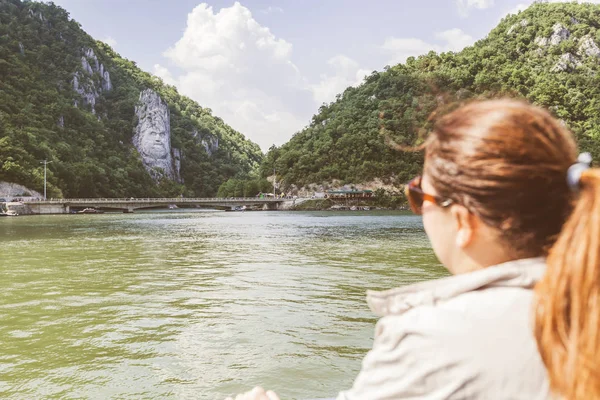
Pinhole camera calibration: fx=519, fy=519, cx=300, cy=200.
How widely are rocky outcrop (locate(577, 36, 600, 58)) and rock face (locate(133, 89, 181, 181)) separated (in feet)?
353

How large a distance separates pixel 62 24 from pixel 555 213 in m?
180

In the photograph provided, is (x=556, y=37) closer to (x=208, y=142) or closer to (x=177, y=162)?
(x=177, y=162)

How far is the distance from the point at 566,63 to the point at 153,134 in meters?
105

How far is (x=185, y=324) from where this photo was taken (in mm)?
8766

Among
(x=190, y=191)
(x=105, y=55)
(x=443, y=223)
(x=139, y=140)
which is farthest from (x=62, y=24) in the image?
(x=443, y=223)

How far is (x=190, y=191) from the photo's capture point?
14962 cm

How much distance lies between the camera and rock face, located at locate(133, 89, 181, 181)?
5679 inches

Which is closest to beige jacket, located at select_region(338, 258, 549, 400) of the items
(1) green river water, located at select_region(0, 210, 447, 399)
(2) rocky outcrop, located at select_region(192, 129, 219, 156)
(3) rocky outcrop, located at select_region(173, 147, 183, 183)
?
(1) green river water, located at select_region(0, 210, 447, 399)

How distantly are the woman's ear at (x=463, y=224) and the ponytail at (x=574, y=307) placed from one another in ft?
0.72

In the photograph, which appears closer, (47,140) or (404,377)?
(404,377)

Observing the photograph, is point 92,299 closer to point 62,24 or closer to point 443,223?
point 443,223

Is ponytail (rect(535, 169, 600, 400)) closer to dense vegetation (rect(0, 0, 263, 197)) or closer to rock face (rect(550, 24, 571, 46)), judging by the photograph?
dense vegetation (rect(0, 0, 263, 197))

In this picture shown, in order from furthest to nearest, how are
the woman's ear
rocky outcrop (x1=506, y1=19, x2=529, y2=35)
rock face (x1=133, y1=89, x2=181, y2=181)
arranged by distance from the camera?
rock face (x1=133, y1=89, x2=181, y2=181)
rocky outcrop (x1=506, y1=19, x2=529, y2=35)
the woman's ear

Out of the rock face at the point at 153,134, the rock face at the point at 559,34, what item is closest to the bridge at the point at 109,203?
the rock face at the point at 153,134
